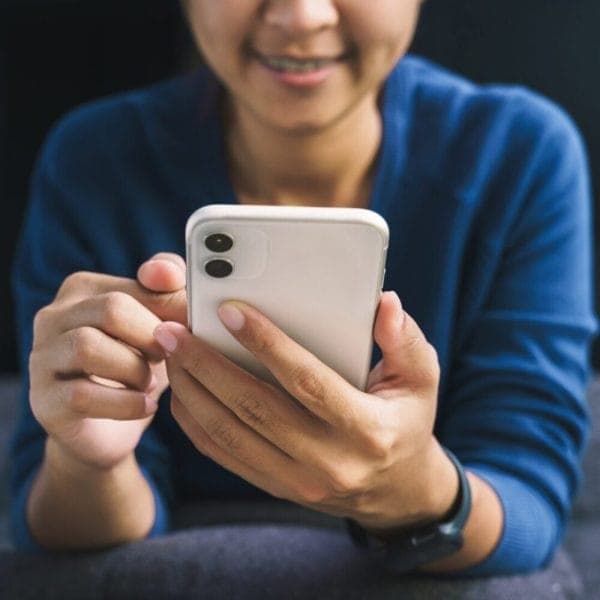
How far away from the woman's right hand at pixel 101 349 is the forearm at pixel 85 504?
0.09 m

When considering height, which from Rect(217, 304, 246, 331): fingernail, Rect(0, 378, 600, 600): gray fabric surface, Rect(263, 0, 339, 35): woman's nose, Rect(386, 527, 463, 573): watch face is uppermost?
Rect(263, 0, 339, 35): woman's nose

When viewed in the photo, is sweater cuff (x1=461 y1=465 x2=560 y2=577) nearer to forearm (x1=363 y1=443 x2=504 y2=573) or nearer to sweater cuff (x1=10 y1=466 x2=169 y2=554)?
forearm (x1=363 y1=443 x2=504 y2=573)

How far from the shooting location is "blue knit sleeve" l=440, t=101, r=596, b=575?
26.5 inches

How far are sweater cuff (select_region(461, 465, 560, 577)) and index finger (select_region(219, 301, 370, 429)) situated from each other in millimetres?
212

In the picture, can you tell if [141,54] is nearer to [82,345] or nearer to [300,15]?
[300,15]

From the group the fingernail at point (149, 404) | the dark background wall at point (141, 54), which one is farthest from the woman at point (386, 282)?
the dark background wall at point (141, 54)

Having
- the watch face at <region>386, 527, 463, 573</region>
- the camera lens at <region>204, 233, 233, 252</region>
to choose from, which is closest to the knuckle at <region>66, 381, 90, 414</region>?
the camera lens at <region>204, 233, 233, 252</region>

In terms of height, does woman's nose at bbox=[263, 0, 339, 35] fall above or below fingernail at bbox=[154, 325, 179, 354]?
above

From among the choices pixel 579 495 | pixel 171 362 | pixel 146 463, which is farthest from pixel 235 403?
pixel 579 495

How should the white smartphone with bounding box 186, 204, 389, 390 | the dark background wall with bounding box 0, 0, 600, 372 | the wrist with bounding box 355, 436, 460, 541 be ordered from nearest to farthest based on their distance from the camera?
the white smartphone with bounding box 186, 204, 389, 390
the wrist with bounding box 355, 436, 460, 541
the dark background wall with bounding box 0, 0, 600, 372

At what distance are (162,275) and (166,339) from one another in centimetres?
3

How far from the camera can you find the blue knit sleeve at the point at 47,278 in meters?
0.69

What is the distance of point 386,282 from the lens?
675 millimetres

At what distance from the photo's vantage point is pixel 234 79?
661mm
